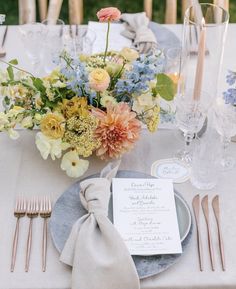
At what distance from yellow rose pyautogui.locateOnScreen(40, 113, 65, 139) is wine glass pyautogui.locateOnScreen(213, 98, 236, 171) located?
15.7 inches

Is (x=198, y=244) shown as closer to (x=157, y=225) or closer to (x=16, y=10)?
(x=157, y=225)

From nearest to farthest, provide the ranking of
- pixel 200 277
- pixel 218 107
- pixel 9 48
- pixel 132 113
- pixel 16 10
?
pixel 200 277, pixel 132 113, pixel 218 107, pixel 9 48, pixel 16 10

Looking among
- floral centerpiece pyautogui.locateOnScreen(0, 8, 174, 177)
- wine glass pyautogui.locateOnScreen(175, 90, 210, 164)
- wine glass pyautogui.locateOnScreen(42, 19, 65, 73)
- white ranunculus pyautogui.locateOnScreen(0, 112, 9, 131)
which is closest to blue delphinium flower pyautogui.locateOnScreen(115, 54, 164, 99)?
floral centerpiece pyautogui.locateOnScreen(0, 8, 174, 177)

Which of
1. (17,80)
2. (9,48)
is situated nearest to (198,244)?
(17,80)

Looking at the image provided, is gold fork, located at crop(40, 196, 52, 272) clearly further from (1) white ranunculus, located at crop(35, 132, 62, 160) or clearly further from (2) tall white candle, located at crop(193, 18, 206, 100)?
(2) tall white candle, located at crop(193, 18, 206, 100)

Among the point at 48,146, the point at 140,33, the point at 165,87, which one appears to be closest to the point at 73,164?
the point at 48,146

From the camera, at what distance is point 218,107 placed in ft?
4.53

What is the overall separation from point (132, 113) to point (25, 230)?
354mm

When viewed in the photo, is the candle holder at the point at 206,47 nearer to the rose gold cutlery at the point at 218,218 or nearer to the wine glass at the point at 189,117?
the wine glass at the point at 189,117

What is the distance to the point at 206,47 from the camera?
1358 millimetres

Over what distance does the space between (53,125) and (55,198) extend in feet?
0.55

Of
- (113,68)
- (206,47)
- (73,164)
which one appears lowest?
(73,164)

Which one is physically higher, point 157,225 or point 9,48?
point 9,48

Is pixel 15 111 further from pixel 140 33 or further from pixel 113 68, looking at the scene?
pixel 140 33
